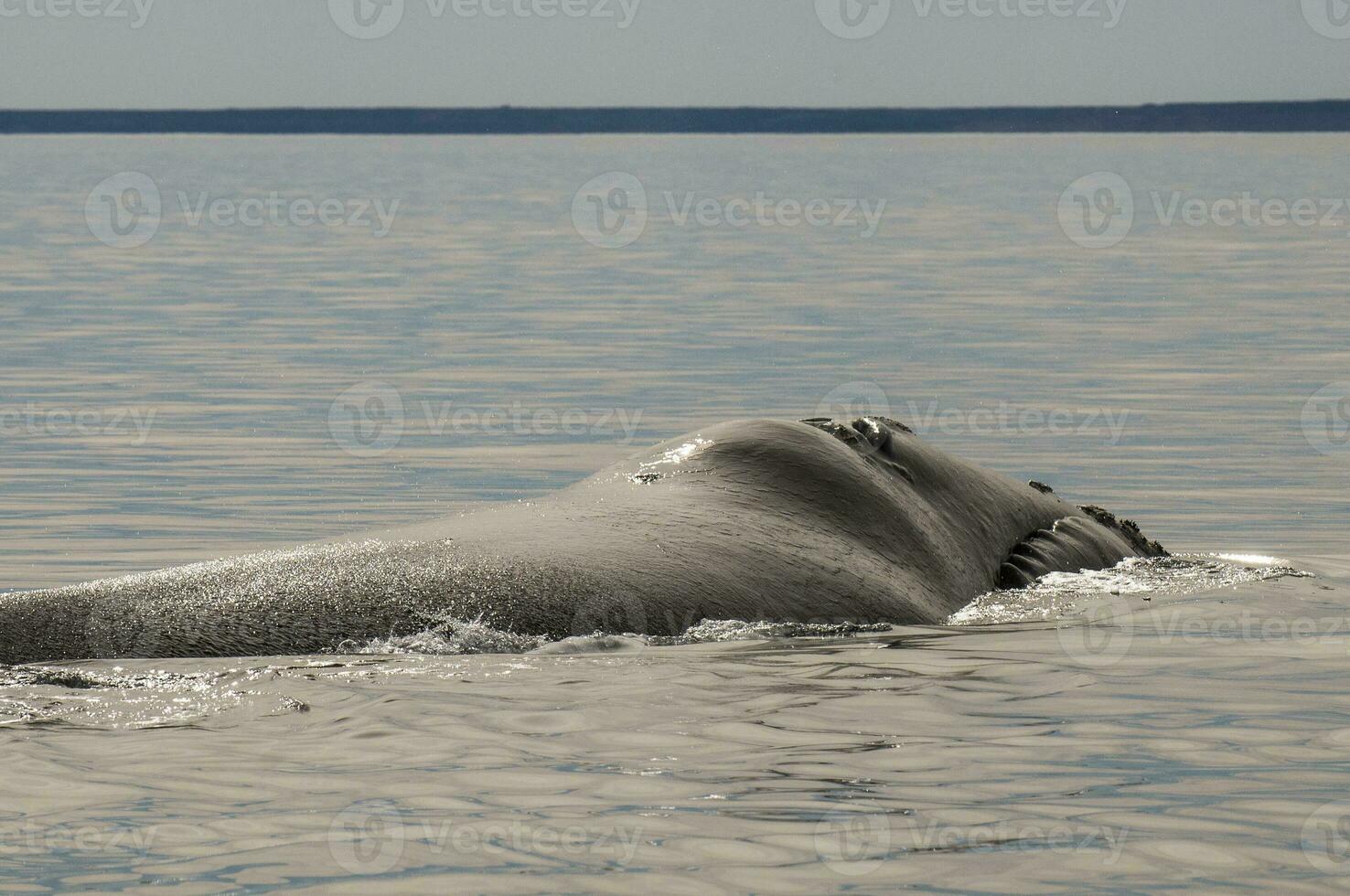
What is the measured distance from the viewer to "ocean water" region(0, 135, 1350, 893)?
654 centimetres

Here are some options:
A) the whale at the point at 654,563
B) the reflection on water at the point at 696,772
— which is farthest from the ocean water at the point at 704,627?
the whale at the point at 654,563

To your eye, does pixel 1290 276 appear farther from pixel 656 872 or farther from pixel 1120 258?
pixel 656 872

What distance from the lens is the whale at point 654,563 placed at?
873 centimetres

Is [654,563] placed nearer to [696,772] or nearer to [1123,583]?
[696,772]

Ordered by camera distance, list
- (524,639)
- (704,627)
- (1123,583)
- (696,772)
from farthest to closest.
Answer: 1. (1123,583)
2. (704,627)
3. (524,639)
4. (696,772)

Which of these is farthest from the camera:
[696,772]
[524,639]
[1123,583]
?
[1123,583]

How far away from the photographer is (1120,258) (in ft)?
165

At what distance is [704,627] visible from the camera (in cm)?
959

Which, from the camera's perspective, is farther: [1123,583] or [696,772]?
[1123,583]

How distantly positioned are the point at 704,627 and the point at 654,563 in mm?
390

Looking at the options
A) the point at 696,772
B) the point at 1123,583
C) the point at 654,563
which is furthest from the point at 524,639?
the point at 1123,583

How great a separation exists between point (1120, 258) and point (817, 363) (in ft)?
87.2

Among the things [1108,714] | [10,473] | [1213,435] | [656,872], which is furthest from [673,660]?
[1213,435]

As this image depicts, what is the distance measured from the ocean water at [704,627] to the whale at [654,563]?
21 centimetres
